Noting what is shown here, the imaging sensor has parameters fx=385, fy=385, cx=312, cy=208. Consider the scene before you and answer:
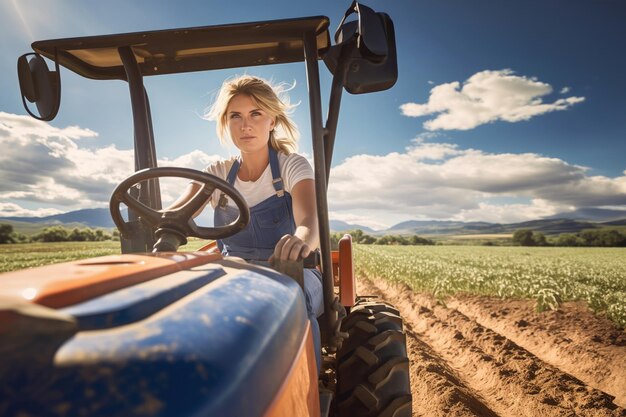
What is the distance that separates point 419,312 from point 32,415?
6.89 m

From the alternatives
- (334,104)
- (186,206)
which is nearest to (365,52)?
(334,104)

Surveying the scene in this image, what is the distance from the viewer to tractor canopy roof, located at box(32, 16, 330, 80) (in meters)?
1.89

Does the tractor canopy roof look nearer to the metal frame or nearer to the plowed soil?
the metal frame

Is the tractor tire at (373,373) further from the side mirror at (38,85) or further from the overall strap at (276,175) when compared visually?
the side mirror at (38,85)

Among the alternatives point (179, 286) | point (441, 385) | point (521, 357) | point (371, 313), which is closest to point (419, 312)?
point (521, 357)

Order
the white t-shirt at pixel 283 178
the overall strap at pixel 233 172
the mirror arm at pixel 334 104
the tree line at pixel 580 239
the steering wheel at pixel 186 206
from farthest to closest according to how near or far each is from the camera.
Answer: the tree line at pixel 580 239
the overall strap at pixel 233 172
the white t-shirt at pixel 283 178
the mirror arm at pixel 334 104
the steering wheel at pixel 186 206

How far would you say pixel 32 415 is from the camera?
450mm

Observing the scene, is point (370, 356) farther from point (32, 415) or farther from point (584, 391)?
point (584, 391)

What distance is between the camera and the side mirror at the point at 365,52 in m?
1.57

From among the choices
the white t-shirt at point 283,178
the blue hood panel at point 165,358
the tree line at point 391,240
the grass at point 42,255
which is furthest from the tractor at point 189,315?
the tree line at point 391,240

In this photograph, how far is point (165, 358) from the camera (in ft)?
1.79

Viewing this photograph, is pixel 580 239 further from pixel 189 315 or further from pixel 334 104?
pixel 189 315

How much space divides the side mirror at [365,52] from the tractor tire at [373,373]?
1329mm

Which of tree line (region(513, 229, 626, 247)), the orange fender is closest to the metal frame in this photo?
the orange fender
